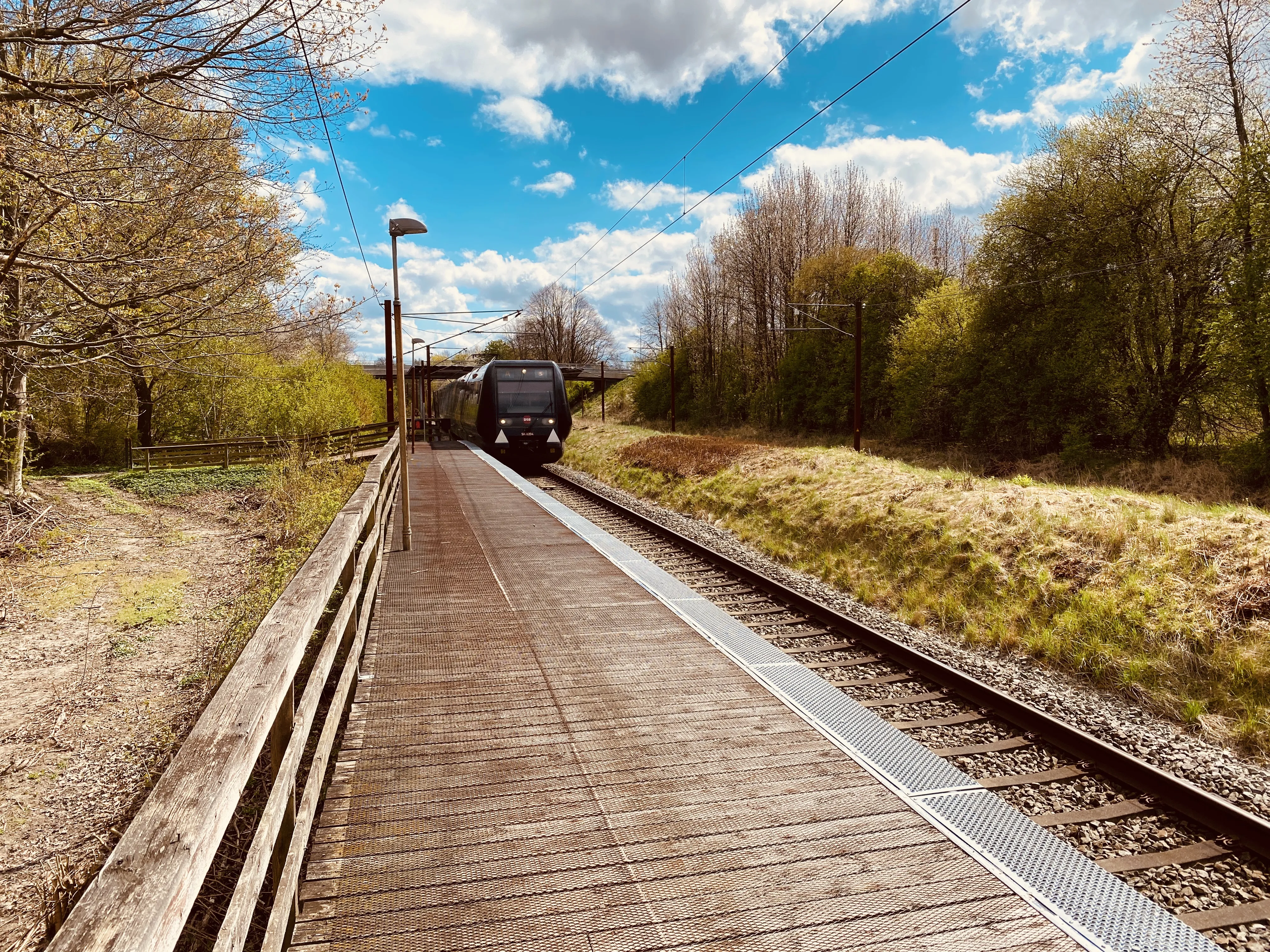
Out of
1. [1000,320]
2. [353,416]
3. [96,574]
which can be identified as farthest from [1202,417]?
[353,416]

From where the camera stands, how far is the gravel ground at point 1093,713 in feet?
13.6

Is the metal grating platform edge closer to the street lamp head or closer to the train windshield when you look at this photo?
the street lamp head

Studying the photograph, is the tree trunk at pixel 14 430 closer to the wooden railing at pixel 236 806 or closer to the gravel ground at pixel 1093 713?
the wooden railing at pixel 236 806

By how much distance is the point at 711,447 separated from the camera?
20031 millimetres

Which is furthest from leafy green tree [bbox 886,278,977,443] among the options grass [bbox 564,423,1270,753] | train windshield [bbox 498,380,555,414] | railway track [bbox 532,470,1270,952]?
railway track [bbox 532,470,1270,952]

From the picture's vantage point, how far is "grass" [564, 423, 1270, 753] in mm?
5516

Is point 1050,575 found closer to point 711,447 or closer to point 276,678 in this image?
point 276,678

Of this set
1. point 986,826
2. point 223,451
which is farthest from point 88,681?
point 223,451

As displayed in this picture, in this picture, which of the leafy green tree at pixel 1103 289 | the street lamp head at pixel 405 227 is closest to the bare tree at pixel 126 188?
the street lamp head at pixel 405 227

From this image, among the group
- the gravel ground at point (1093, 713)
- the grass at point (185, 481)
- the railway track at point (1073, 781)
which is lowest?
the gravel ground at point (1093, 713)

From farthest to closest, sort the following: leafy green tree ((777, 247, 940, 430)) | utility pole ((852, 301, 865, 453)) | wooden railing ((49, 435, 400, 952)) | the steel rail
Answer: leafy green tree ((777, 247, 940, 430))
utility pole ((852, 301, 865, 453))
the steel rail
wooden railing ((49, 435, 400, 952))

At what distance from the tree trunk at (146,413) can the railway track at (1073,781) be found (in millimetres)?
24454

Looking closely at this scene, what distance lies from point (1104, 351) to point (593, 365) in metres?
47.5

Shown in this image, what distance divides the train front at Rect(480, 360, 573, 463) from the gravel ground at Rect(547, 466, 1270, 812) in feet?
45.3
